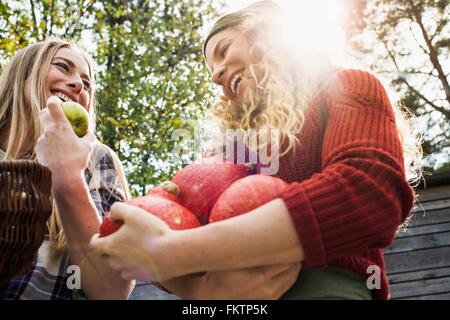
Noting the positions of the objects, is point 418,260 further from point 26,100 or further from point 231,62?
point 231,62

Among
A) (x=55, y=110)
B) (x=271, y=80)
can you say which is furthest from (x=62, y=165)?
(x=271, y=80)

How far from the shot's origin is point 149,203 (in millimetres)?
1109

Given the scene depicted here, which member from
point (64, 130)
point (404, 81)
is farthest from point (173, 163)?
point (64, 130)

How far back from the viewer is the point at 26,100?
7.16ft

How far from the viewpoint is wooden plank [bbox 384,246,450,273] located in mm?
5355

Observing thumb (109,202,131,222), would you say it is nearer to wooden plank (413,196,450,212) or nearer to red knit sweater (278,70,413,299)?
red knit sweater (278,70,413,299)

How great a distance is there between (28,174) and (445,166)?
306 inches

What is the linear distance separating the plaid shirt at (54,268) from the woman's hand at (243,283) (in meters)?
0.79

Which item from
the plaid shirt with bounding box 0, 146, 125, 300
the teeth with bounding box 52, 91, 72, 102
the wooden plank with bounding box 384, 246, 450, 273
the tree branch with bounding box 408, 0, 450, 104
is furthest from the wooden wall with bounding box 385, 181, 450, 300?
the teeth with bounding box 52, 91, 72, 102

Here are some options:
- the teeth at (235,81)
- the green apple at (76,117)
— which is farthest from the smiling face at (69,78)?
the teeth at (235,81)

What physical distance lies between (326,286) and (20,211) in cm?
67

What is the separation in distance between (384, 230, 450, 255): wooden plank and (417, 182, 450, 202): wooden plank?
1.20 ft

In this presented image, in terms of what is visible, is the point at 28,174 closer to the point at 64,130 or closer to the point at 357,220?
the point at 64,130

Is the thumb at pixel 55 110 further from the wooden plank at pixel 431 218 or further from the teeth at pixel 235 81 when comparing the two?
the wooden plank at pixel 431 218
